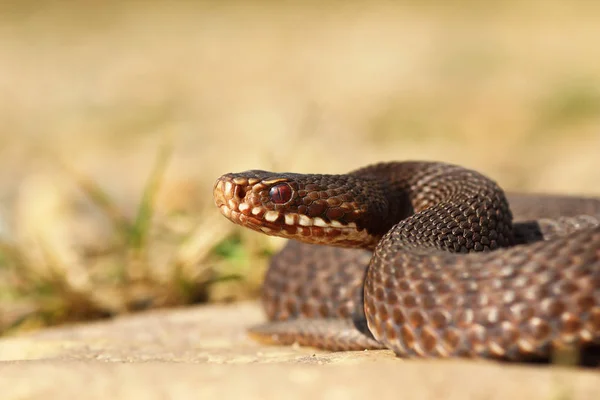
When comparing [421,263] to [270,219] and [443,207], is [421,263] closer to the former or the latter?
[443,207]

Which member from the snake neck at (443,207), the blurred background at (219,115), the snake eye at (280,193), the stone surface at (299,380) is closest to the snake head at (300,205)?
the snake eye at (280,193)

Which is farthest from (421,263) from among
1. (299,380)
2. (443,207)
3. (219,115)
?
(219,115)

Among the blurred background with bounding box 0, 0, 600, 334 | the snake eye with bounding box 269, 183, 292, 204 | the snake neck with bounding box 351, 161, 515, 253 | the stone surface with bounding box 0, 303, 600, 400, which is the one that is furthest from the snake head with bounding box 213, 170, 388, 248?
the blurred background with bounding box 0, 0, 600, 334

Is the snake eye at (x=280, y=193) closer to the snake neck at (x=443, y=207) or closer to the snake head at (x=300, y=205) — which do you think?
the snake head at (x=300, y=205)

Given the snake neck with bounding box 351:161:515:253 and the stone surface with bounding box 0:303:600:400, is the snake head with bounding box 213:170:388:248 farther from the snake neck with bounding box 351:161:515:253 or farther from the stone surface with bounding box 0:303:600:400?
the stone surface with bounding box 0:303:600:400

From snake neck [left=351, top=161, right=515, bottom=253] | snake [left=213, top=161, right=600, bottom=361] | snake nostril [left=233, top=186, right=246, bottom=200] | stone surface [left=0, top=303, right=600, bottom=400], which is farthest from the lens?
snake nostril [left=233, top=186, right=246, bottom=200]
